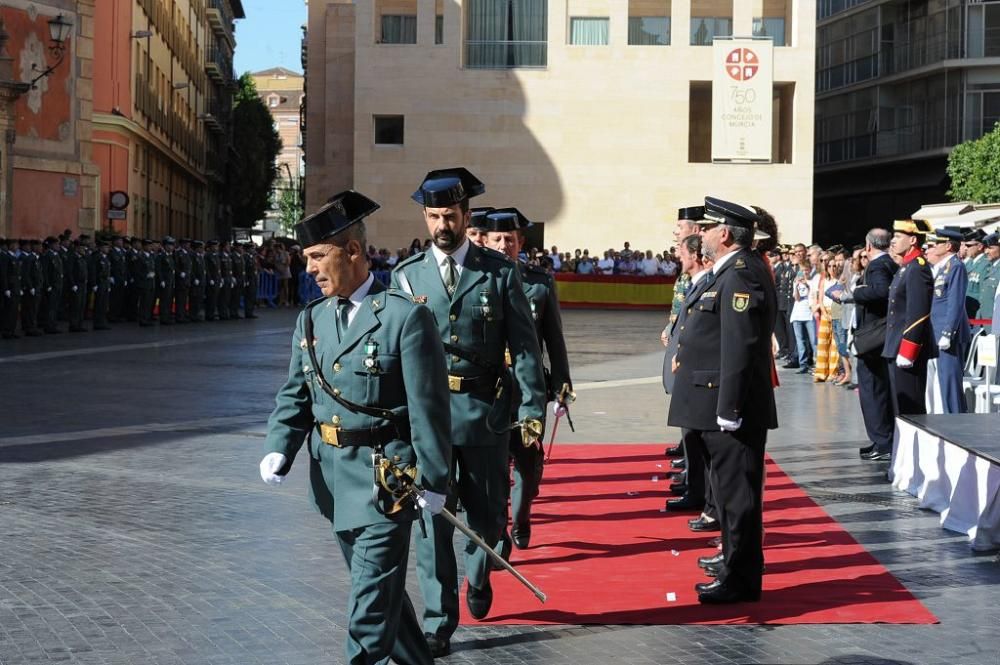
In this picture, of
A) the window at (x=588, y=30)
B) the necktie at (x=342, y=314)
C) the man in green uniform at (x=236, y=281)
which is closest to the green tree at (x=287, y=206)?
the window at (x=588, y=30)

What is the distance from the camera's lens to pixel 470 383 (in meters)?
6.71

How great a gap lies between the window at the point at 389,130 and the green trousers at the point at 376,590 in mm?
46869

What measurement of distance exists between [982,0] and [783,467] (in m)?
48.9

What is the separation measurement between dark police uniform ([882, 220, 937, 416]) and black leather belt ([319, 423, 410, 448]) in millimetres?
6824

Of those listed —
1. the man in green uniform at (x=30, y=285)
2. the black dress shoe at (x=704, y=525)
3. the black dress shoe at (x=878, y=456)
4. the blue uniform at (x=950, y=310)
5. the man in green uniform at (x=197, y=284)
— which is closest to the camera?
the black dress shoe at (x=704, y=525)

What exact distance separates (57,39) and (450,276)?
29.1 meters

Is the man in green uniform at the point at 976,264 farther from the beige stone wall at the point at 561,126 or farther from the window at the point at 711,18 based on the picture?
the window at the point at 711,18

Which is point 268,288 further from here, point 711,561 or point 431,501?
point 431,501

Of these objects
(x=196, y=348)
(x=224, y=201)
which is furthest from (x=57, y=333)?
(x=224, y=201)

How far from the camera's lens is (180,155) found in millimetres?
61750

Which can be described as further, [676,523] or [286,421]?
[676,523]

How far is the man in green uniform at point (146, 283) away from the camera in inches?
1188

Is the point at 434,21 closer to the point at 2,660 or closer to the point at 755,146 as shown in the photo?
the point at 755,146

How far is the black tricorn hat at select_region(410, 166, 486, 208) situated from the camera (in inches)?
249
